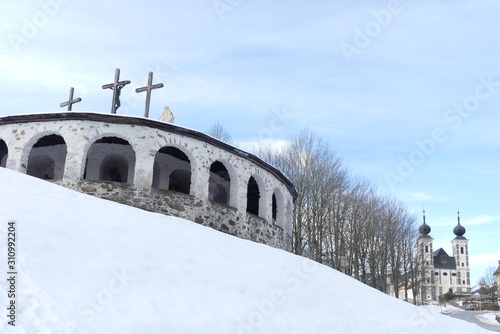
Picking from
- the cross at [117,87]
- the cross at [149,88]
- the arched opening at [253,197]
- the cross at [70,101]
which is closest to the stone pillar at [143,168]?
the cross at [149,88]

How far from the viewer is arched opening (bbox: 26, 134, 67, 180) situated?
45.1 ft

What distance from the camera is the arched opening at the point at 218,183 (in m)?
15.9

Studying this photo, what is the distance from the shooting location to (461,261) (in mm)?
91750

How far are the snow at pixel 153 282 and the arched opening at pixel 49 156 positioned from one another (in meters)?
5.66

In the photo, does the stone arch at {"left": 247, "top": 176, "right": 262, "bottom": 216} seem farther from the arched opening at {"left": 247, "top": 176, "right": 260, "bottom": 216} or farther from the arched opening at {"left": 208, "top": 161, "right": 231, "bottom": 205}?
the arched opening at {"left": 208, "top": 161, "right": 231, "bottom": 205}

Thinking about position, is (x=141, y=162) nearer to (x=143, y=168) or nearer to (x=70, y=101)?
(x=143, y=168)

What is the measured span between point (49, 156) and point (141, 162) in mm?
4062

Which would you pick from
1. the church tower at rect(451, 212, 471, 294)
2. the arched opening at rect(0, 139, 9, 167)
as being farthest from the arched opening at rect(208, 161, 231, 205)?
Answer: the church tower at rect(451, 212, 471, 294)

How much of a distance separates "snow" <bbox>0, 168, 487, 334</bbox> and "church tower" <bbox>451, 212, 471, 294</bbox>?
91.0 meters

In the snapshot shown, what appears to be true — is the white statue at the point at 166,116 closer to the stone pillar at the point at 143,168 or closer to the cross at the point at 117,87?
the cross at the point at 117,87

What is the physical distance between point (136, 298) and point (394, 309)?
17.8ft

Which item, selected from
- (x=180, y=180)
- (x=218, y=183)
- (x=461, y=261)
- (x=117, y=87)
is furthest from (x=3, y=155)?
(x=461, y=261)

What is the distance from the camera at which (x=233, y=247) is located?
8.83 metres

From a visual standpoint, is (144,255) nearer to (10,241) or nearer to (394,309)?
(10,241)
